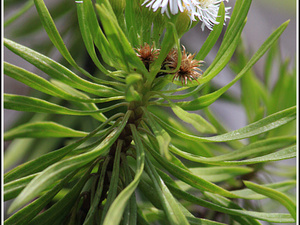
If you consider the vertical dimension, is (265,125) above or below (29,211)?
above

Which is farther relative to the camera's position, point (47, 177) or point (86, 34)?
point (86, 34)

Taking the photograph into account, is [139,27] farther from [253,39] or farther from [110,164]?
[253,39]

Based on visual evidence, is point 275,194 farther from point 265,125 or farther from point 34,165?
point 34,165

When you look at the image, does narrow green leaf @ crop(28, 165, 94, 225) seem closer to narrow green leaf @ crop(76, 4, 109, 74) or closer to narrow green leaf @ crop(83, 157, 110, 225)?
narrow green leaf @ crop(83, 157, 110, 225)

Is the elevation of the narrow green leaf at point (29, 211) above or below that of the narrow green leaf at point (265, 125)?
below

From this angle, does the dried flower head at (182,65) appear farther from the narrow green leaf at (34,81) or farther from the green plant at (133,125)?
the narrow green leaf at (34,81)

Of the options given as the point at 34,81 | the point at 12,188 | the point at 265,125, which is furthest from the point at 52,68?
the point at 265,125

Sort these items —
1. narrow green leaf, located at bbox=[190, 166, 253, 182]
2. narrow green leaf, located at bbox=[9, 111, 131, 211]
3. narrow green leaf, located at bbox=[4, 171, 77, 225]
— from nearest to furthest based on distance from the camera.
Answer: narrow green leaf, located at bbox=[9, 111, 131, 211]
narrow green leaf, located at bbox=[4, 171, 77, 225]
narrow green leaf, located at bbox=[190, 166, 253, 182]

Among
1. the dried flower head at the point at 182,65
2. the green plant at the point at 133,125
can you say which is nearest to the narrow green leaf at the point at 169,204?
the green plant at the point at 133,125

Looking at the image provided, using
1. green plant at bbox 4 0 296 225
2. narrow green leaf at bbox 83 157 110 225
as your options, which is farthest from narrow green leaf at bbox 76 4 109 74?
narrow green leaf at bbox 83 157 110 225

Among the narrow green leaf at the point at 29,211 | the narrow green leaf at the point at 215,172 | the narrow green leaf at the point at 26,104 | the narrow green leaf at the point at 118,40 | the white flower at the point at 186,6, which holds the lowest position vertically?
the narrow green leaf at the point at 29,211

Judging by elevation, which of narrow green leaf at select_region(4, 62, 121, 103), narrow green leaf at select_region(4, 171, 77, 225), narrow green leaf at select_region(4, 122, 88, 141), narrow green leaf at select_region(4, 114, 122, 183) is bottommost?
narrow green leaf at select_region(4, 171, 77, 225)

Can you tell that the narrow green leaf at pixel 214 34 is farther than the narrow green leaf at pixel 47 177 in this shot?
Yes
